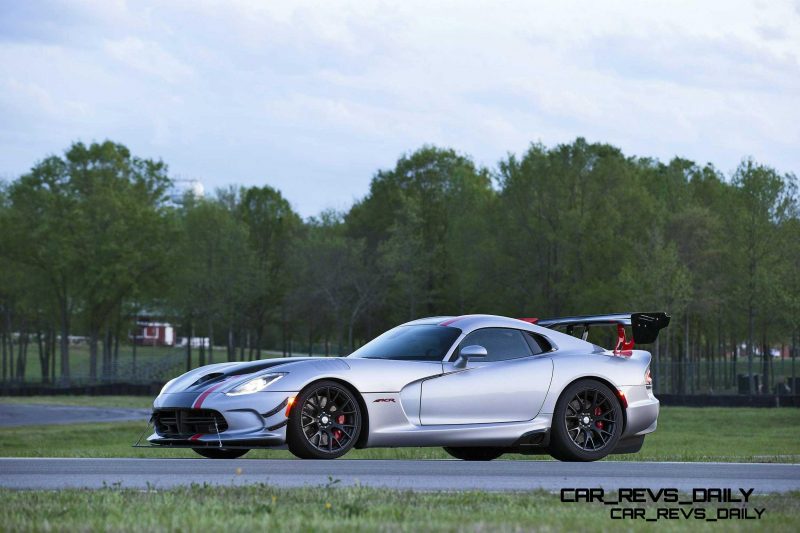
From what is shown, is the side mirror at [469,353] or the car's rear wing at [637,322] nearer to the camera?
the side mirror at [469,353]

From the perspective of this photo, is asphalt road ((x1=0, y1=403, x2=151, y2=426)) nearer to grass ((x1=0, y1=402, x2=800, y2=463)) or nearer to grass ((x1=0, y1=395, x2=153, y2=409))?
grass ((x1=0, y1=395, x2=153, y2=409))

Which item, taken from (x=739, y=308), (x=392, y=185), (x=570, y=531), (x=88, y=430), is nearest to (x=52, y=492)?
(x=570, y=531)

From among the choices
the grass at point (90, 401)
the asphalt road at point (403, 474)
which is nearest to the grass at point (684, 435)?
the asphalt road at point (403, 474)

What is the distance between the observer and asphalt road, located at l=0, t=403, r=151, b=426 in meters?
41.6

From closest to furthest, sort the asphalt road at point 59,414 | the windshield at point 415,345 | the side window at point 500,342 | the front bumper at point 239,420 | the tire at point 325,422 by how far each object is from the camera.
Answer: the front bumper at point 239,420, the tire at point 325,422, the windshield at point 415,345, the side window at point 500,342, the asphalt road at point 59,414

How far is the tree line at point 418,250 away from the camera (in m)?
56.6

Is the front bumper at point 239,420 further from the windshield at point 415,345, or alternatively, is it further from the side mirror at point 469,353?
the side mirror at point 469,353

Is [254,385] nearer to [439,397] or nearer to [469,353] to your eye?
[439,397]

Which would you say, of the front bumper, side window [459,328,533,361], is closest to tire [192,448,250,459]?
the front bumper

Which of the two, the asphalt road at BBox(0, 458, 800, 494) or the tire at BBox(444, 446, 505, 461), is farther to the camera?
the tire at BBox(444, 446, 505, 461)

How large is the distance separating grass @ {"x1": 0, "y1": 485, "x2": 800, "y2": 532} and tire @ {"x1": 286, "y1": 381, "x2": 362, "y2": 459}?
262cm

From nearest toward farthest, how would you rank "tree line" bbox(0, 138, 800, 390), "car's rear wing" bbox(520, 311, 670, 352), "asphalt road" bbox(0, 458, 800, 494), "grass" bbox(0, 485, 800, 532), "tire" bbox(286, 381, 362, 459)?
"grass" bbox(0, 485, 800, 532) < "asphalt road" bbox(0, 458, 800, 494) < "tire" bbox(286, 381, 362, 459) < "car's rear wing" bbox(520, 311, 670, 352) < "tree line" bbox(0, 138, 800, 390)

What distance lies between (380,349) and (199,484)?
3783 millimetres

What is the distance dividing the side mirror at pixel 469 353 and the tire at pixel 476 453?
1435mm
